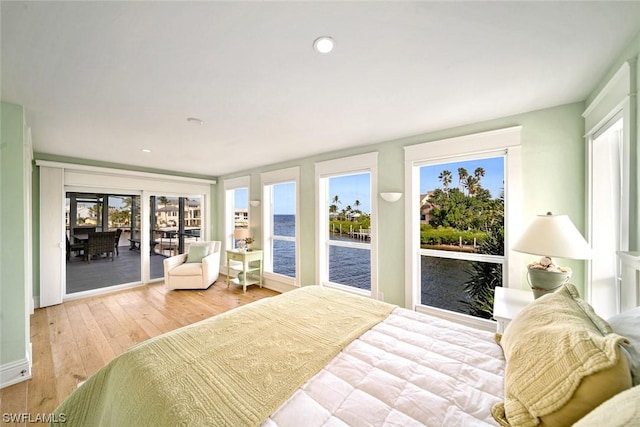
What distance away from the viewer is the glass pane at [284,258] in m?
4.45

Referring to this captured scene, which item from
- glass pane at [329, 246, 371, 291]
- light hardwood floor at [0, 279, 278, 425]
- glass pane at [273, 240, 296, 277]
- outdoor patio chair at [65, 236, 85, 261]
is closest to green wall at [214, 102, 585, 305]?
glass pane at [329, 246, 371, 291]

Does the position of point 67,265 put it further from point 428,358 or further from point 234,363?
point 428,358

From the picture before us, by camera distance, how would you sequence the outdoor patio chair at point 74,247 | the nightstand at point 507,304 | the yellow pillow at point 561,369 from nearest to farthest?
the yellow pillow at point 561,369, the nightstand at point 507,304, the outdoor patio chair at point 74,247

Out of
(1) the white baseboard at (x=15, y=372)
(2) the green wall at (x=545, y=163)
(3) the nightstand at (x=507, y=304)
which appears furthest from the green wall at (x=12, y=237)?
(3) the nightstand at (x=507, y=304)

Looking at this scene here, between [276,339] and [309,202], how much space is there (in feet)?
8.68

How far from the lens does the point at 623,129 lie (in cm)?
Answer: 141

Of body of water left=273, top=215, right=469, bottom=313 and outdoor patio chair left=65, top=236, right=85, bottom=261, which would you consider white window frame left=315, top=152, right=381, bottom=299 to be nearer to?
body of water left=273, top=215, right=469, bottom=313

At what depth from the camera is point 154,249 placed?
511 cm

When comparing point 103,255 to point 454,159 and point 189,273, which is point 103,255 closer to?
→ point 189,273

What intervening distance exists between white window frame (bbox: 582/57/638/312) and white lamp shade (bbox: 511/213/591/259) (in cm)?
18

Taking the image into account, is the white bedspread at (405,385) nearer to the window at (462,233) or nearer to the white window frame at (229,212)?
the window at (462,233)

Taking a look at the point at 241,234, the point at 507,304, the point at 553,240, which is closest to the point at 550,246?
the point at 553,240

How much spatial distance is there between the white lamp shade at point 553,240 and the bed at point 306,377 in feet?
2.19

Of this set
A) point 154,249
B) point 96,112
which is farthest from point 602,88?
point 154,249
